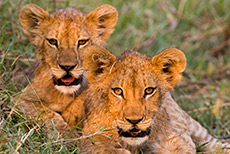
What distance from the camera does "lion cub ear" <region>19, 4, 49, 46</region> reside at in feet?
15.4

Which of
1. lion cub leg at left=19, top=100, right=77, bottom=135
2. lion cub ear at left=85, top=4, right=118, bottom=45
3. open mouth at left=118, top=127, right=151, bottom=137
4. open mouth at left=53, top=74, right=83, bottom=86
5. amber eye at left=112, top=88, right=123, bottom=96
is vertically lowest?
lion cub leg at left=19, top=100, right=77, bottom=135

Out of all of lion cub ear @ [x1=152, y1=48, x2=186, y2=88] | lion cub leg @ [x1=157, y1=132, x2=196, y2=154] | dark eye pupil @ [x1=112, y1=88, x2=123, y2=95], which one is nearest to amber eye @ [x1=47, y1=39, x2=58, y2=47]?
dark eye pupil @ [x1=112, y1=88, x2=123, y2=95]

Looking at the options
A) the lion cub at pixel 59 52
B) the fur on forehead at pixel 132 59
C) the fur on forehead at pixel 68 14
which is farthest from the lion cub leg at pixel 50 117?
the fur on forehead at pixel 68 14

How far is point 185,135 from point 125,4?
3807mm

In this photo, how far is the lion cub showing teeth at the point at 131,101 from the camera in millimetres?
3599

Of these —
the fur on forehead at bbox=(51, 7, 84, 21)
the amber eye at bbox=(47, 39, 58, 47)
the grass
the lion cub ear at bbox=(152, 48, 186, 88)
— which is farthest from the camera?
the fur on forehead at bbox=(51, 7, 84, 21)

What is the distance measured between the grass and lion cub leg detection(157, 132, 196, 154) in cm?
74

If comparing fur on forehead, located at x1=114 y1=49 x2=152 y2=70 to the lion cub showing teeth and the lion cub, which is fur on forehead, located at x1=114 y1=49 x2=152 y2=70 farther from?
the lion cub

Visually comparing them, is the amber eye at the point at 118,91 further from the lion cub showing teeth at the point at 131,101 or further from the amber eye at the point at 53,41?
the amber eye at the point at 53,41

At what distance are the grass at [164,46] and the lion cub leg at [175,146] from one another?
74 cm

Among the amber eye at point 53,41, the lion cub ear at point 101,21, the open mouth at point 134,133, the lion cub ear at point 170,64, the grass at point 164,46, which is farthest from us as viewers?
the lion cub ear at point 101,21

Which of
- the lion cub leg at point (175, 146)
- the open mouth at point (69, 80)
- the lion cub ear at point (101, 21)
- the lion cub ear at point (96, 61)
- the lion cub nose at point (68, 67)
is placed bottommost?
the lion cub leg at point (175, 146)

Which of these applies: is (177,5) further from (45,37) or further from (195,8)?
(45,37)

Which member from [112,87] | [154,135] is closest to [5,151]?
[112,87]
